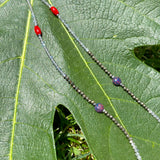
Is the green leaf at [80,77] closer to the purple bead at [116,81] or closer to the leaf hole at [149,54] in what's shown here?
the purple bead at [116,81]

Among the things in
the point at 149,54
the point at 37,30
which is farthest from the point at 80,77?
the point at 149,54

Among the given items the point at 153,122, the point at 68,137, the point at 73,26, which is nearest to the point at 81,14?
the point at 73,26

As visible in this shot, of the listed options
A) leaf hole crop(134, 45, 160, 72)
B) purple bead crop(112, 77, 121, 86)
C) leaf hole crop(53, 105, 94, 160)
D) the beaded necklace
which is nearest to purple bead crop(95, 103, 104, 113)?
the beaded necklace

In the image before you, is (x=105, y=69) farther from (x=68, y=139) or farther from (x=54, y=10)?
(x=68, y=139)

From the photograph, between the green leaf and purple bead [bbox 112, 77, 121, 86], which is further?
purple bead [bbox 112, 77, 121, 86]

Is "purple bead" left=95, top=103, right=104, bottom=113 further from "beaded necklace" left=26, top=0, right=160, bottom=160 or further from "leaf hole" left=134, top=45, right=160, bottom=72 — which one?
"leaf hole" left=134, top=45, right=160, bottom=72
